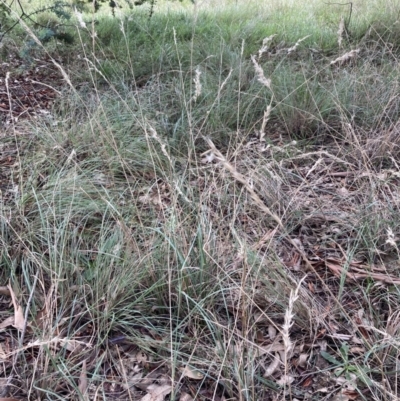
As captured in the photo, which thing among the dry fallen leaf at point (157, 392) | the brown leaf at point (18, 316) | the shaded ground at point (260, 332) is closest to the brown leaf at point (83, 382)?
the shaded ground at point (260, 332)

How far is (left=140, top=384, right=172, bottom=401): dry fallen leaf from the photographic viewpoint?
1675mm

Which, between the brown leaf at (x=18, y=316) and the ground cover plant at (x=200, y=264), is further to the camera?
the brown leaf at (x=18, y=316)

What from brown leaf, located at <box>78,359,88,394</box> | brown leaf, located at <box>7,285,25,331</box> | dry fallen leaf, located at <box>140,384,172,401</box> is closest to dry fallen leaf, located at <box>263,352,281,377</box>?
dry fallen leaf, located at <box>140,384,172,401</box>

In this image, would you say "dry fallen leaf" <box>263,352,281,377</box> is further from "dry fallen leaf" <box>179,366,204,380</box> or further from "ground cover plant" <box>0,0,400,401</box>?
"dry fallen leaf" <box>179,366,204,380</box>

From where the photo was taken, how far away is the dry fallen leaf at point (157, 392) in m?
1.67

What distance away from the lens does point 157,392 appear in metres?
1.70

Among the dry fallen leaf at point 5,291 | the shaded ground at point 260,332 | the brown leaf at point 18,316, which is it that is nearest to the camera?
the shaded ground at point 260,332

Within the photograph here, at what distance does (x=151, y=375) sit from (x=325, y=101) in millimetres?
2564

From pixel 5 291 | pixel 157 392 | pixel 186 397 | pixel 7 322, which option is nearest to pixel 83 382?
pixel 157 392

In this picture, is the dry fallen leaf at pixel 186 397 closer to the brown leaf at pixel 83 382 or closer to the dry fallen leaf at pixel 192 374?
the dry fallen leaf at pixel 192 374

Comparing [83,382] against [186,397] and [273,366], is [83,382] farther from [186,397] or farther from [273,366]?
[273,366]

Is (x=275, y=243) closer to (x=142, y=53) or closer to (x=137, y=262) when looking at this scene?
(x=137, y=262)

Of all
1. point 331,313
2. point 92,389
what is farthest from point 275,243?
point 92,389

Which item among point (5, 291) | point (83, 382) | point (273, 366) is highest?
point (5, 291)
